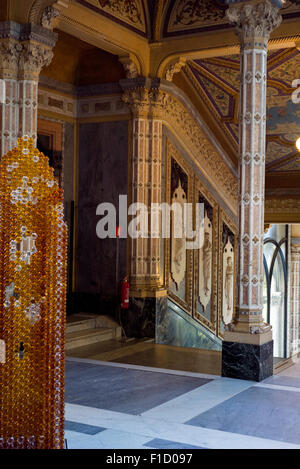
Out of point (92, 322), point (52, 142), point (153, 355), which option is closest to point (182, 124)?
point (52, 142)

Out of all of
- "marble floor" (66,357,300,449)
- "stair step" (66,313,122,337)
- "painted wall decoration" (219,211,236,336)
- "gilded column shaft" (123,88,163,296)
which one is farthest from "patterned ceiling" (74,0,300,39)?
"marble floor" (66,357,300,449)

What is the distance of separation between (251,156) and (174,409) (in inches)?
127

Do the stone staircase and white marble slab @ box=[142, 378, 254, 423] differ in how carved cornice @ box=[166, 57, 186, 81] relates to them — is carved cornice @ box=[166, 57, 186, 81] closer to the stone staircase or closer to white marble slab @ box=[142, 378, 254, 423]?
the stone staircase

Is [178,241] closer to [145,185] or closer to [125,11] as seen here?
[145,185]

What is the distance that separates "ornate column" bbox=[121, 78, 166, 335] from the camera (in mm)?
10562

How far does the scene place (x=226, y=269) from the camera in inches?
561

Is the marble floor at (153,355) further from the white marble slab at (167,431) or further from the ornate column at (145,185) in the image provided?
the white marble slab at (167,431)

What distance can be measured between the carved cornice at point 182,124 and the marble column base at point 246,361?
4671mm

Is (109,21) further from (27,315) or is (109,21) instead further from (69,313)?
(27,315)

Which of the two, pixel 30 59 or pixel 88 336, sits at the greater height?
pixel 30 59

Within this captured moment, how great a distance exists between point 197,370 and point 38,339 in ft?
14.2

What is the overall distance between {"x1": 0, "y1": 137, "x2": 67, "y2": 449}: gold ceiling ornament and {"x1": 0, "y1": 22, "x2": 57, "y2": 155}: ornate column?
4206mm

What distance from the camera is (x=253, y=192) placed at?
7.75m
